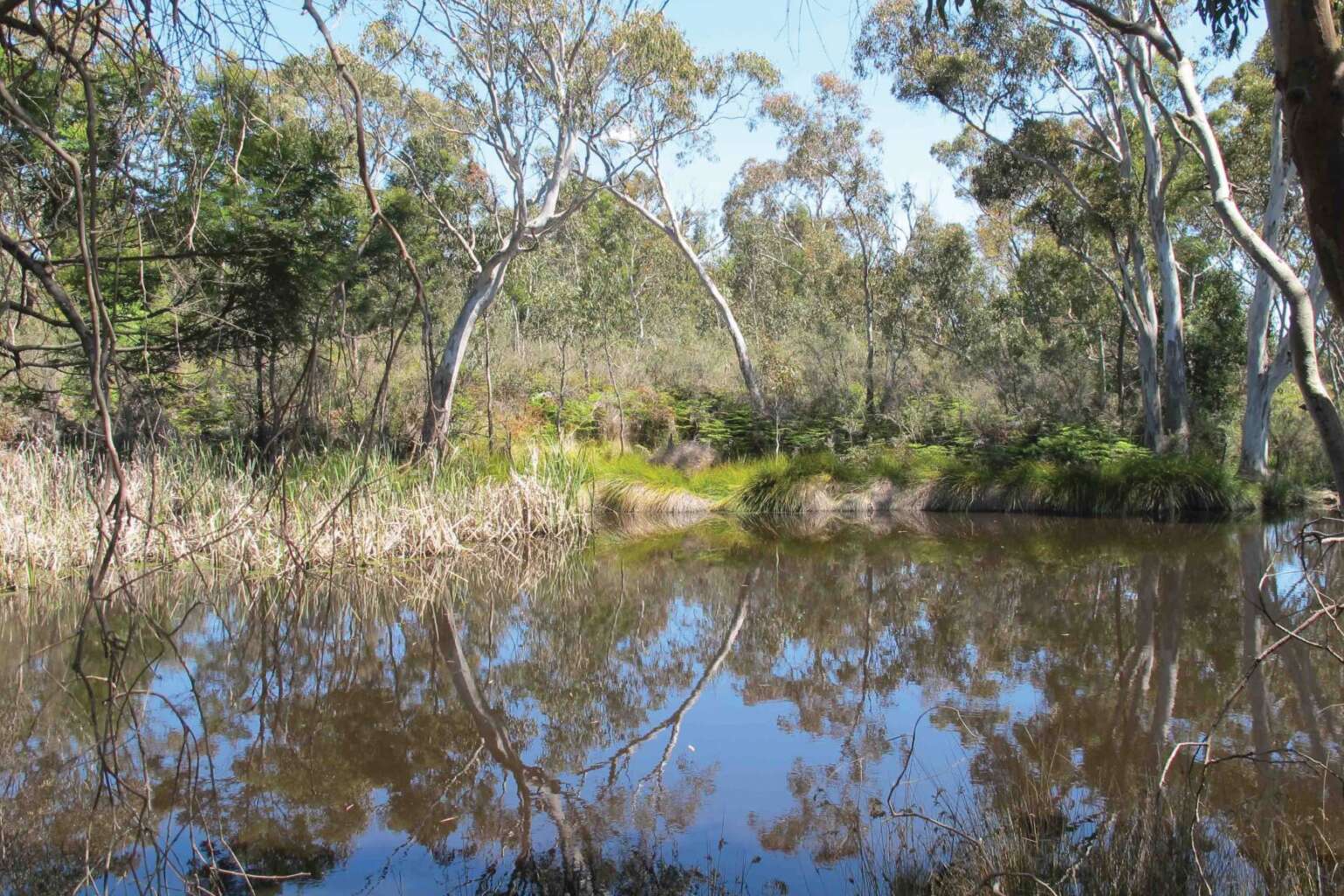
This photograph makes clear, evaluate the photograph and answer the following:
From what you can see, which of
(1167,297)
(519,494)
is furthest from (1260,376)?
(519,494)

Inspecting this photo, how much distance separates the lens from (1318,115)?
6.55 feet

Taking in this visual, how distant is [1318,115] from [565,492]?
10631mm

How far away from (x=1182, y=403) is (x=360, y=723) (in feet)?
48.1

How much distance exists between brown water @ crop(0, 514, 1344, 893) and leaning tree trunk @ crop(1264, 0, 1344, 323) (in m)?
1.17

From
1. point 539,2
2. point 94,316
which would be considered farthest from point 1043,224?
point 94,316

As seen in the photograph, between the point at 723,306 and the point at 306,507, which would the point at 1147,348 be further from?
the point at 306,507

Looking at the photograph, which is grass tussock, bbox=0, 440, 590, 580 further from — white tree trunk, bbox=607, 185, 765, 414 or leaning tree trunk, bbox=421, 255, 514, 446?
white tree trunk, bbox=607, 185, 765, 414

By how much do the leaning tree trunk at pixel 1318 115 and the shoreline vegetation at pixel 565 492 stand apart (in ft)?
24.0

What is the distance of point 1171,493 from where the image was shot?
46.8 ft

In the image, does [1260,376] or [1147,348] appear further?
[1147,348]

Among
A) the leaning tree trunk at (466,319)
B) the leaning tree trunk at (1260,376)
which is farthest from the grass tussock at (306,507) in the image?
the leaning tree trunk at (1260,376)

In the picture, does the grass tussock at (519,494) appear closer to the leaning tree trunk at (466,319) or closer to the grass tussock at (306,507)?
the grass tussock at (306,507)

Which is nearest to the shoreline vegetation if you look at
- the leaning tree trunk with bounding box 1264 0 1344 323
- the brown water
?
the brown water

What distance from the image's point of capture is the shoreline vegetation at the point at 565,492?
8.68 meters
